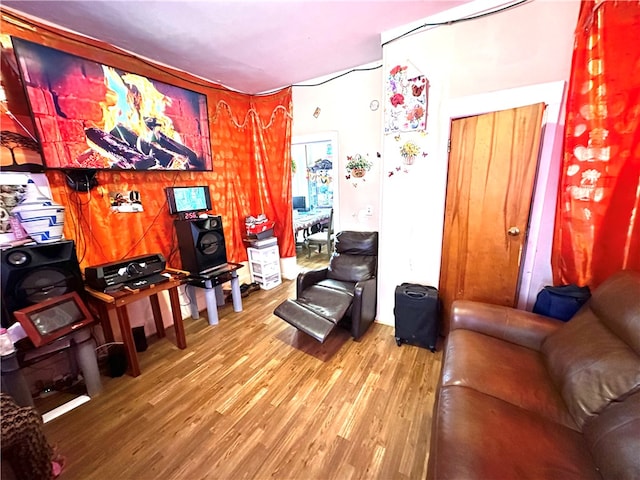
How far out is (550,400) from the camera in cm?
120

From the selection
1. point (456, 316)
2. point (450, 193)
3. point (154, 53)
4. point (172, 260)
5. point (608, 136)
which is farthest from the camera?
point (172, 260)

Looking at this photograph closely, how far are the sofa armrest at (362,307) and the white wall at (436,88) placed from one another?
0.47 feet

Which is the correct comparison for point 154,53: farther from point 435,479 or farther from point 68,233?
point 435,479

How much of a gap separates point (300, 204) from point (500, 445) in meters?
5.26

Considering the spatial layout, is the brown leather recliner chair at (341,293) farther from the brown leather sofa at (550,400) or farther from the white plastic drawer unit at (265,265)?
the white plastic drawer unit at (265,265)

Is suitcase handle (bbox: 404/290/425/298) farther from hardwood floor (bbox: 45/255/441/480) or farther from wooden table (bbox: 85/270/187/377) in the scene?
wooden table (bbox: 85/270/187/377)

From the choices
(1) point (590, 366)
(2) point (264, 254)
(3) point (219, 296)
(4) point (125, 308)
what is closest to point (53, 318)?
(4) point (125, 308)

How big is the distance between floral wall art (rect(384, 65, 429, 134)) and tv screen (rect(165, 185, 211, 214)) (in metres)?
2.05

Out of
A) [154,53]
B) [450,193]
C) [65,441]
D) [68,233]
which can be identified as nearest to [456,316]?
[450,193]

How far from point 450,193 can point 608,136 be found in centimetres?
89

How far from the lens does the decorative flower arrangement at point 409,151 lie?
2174 mm

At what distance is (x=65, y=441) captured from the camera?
1.52 metres

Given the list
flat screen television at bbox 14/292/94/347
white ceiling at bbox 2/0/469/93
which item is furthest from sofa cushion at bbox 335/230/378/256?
flat screen television at bbox 14/292/94/347

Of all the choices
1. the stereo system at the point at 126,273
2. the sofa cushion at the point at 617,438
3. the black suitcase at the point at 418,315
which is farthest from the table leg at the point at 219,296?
the sofa cushion at the point at 617,438
